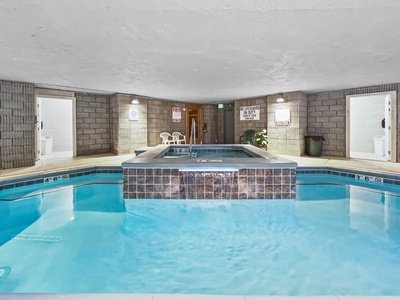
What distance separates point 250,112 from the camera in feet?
31.0

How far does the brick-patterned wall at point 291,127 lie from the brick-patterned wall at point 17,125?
6.60m

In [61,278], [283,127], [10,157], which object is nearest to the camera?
[61,278]

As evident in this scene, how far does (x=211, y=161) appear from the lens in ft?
12.3

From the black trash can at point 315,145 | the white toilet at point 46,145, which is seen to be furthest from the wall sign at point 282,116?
the white toilet at point 46,145

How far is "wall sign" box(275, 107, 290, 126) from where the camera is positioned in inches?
313

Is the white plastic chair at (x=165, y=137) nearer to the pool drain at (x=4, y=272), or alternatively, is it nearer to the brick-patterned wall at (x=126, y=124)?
the brick-patterned wall at (x=126, y=124)

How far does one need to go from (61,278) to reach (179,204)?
6.00 feet

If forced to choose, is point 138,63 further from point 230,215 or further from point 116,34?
point 230,215

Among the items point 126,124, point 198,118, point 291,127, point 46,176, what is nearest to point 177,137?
point 198,118

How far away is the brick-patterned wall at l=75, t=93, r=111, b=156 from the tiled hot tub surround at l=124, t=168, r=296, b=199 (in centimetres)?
498

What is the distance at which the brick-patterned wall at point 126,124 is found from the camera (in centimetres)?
816

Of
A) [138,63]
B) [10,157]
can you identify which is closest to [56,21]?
[138,63]

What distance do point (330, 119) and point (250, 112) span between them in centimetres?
269

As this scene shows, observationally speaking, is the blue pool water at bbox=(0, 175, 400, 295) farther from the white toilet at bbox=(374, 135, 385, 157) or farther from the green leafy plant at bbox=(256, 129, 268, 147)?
the green leafy plant at bbox=(256, 129, 268, 147)
